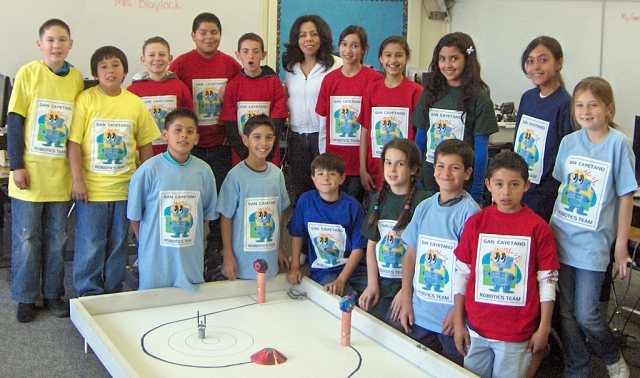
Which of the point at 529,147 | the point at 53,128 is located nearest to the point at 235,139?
the point at 53,128

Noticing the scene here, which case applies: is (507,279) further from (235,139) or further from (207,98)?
(207,98)

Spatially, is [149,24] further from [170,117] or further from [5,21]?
[170,117]

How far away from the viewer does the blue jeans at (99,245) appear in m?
3.16

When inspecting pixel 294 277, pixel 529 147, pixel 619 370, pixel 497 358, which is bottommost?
pixel 619 370

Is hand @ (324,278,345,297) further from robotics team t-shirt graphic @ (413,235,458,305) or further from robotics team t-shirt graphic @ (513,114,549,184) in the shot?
robotics team t-shirt graphic @ (513,114,549,184)

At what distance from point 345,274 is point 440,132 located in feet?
2.56

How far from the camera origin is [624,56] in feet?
17.6

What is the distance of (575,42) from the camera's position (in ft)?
18.5

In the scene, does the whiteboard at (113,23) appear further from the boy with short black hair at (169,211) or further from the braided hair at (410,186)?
the braided hair at (410,186)

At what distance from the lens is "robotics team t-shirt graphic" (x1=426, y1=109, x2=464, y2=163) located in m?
2.98

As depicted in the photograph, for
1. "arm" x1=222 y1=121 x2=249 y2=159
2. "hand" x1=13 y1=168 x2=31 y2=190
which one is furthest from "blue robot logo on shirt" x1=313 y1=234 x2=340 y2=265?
"hand" x1=13 y1=168 x2=31 y2=190

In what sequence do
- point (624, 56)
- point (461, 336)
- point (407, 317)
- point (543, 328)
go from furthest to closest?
point (624, 56) → point (407, 317) → point (461, 336) → point (543, 328)

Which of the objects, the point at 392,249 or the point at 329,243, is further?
the point at 329,243

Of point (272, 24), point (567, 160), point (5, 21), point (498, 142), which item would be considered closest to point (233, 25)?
point (272, 24)
